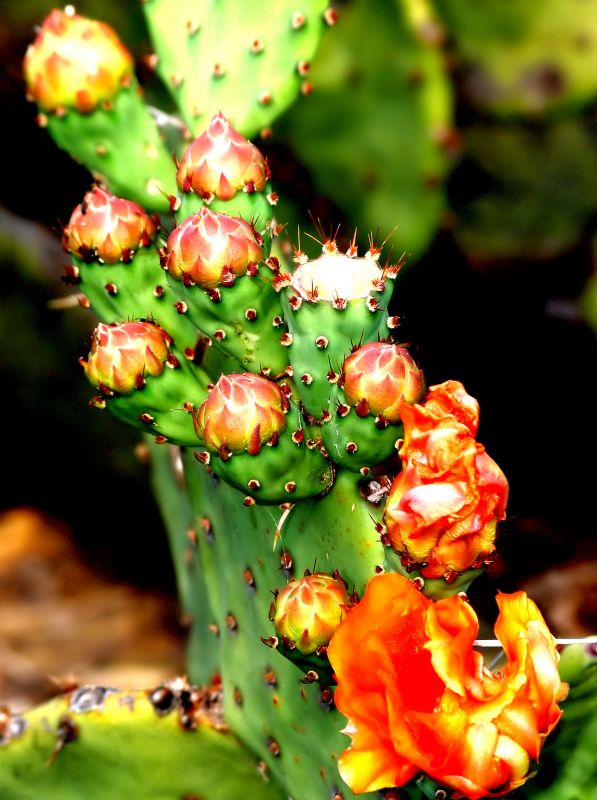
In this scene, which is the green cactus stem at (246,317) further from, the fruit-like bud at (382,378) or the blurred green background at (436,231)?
the blurred green background at (436,231)

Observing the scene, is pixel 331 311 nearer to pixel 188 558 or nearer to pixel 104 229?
pixel 104 229

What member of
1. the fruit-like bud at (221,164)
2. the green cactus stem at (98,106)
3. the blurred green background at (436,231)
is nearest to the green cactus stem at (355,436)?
the fruit-like bud at (221,164)

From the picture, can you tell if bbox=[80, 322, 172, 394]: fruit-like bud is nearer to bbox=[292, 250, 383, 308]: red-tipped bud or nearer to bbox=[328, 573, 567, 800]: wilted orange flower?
bbox=[292, 250, 383, 308]: red-tipped bud

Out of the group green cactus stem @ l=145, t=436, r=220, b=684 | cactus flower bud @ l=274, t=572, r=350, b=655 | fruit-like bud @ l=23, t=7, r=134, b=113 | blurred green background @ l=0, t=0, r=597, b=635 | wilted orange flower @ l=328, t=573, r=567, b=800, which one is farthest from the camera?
blurred green background @ l=0, t=0, r=597, b=635

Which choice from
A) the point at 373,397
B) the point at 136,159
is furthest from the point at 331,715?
the point at 136,159

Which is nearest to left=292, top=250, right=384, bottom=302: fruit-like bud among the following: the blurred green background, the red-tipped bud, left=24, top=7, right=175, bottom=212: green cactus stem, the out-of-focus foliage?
the red-tipped bud

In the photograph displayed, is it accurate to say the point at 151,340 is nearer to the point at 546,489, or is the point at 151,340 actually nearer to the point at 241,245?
the point at 241,245

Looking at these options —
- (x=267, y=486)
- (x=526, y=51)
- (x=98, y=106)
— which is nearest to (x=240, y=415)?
(x=267, y=486)
